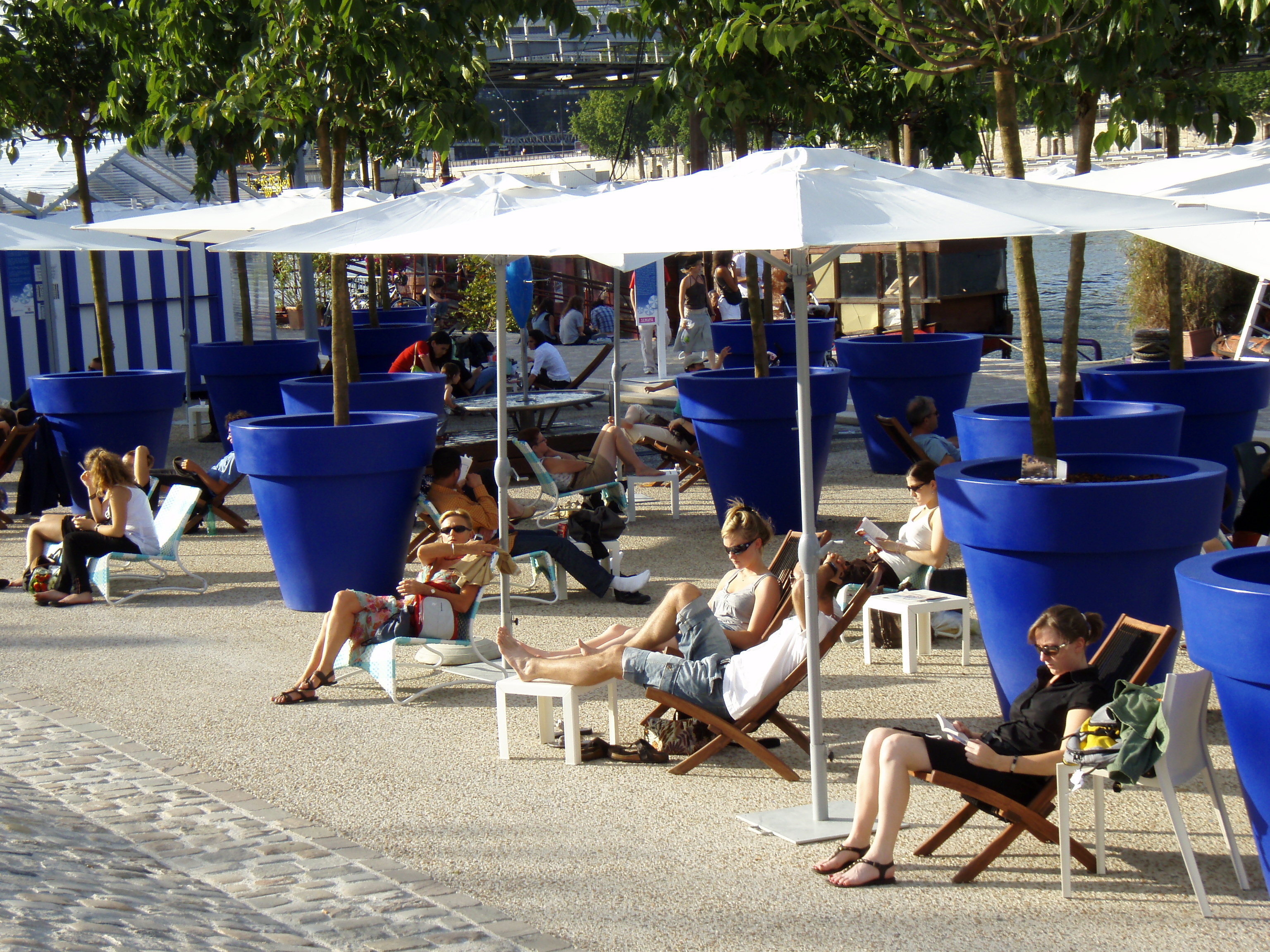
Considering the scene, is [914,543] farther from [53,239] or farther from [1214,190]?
[53,239]

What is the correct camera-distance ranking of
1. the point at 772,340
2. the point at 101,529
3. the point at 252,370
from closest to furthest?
the point at 101,529 → the point at 252,370 → the point at 772,340

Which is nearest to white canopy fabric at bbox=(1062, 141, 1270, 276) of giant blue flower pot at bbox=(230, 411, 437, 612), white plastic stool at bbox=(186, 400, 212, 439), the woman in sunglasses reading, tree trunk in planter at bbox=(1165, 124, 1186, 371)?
tree trunk in planter at bbox=(1165, 124, 1186, 371)

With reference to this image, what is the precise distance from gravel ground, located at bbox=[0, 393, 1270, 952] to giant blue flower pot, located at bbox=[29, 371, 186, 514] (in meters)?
3.25

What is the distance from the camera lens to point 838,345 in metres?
12.1

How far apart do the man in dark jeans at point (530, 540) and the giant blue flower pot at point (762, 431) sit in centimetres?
170

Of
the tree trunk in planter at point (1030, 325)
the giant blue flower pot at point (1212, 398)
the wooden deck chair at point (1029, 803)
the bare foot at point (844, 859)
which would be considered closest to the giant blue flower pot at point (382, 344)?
the giant blue flower pot at point (1212, 398)

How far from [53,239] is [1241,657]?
10.1 m

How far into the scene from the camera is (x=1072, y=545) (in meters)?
5.20

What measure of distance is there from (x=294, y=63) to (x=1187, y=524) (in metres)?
6.04

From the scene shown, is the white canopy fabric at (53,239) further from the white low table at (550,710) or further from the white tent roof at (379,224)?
the white low table at (550,710)

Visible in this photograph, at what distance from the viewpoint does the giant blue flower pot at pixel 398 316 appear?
18797 millimetres

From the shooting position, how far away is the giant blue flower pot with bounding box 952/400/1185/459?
23.9 feet

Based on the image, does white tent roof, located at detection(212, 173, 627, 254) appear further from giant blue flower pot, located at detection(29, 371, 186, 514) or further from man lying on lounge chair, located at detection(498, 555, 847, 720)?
giant blue flower pot, located at detection(29, 371, 186, 514)

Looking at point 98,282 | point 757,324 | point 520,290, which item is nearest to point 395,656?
point 757,324
